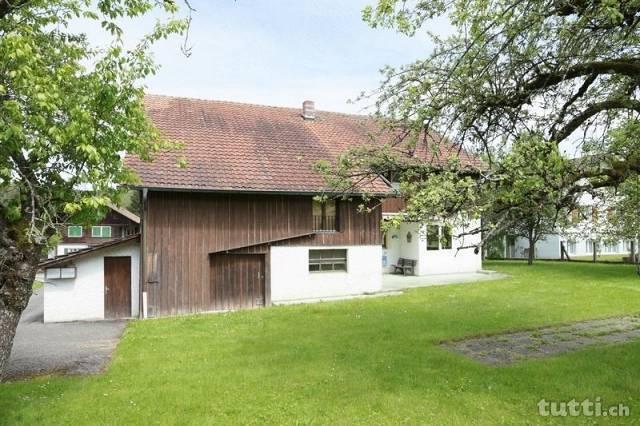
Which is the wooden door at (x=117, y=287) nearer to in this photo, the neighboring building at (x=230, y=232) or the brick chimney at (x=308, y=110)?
the neighboring building at (x=230, y=232)

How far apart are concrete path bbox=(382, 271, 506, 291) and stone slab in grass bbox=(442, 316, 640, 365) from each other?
350 inches

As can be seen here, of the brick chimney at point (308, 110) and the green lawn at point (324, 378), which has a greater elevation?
the brick chimney at point (308, 110)

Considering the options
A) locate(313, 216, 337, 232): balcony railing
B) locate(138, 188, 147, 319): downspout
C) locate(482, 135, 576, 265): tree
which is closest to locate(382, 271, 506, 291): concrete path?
locate(313, 216, 337, 232): balcony railing

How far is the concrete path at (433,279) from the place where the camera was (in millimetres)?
20703

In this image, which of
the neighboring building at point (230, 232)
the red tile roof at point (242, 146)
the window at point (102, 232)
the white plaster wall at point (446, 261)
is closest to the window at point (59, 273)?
the neighboring building at point (230, 232)

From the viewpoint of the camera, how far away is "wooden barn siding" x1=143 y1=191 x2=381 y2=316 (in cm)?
1539

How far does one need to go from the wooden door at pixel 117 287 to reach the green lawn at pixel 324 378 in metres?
2.77

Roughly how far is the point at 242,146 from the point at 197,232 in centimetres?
438

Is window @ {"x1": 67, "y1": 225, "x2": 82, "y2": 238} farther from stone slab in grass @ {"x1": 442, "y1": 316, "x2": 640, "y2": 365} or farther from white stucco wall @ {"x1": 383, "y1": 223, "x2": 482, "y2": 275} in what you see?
white stucco wall @ {"x1": 383, "y1": 223, "x2": 482, "y2": 275}

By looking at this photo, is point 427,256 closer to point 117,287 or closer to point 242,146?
point 242,146

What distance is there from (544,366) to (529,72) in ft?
16.1

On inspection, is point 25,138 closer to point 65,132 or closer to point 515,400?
point 65,132

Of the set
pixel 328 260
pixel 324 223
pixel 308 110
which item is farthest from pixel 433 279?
pixel 308 110

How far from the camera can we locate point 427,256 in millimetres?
24781
